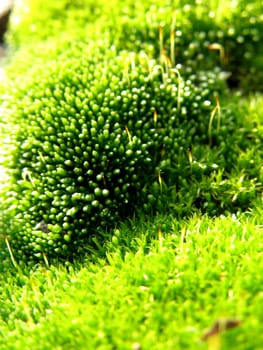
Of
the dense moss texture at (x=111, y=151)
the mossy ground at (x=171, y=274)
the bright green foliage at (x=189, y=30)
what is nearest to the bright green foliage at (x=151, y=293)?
the mossy ground at (x=171, y=274)

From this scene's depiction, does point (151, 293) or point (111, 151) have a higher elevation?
point (111, 151)

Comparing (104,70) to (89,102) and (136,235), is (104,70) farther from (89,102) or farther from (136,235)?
(136,235)

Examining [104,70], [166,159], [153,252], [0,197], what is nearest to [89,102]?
[104,70]

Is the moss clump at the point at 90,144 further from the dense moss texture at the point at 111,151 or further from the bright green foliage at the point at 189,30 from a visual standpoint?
the bright green foliage at the point at 189,30

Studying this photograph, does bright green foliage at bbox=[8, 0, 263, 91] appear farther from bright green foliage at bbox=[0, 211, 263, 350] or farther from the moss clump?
bright green foliage at bbox=[0, 211, 263, 350]

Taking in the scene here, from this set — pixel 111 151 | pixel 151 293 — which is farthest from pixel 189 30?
pixel 151 293

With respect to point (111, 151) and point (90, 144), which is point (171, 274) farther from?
point (90, 144)

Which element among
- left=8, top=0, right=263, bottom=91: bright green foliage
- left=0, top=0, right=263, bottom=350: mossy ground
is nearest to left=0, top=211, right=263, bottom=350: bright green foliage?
left=0, top=0, right=263, bottom=350: mossy ground

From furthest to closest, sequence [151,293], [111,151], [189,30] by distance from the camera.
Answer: [189,30], [111,151], [151,293]
